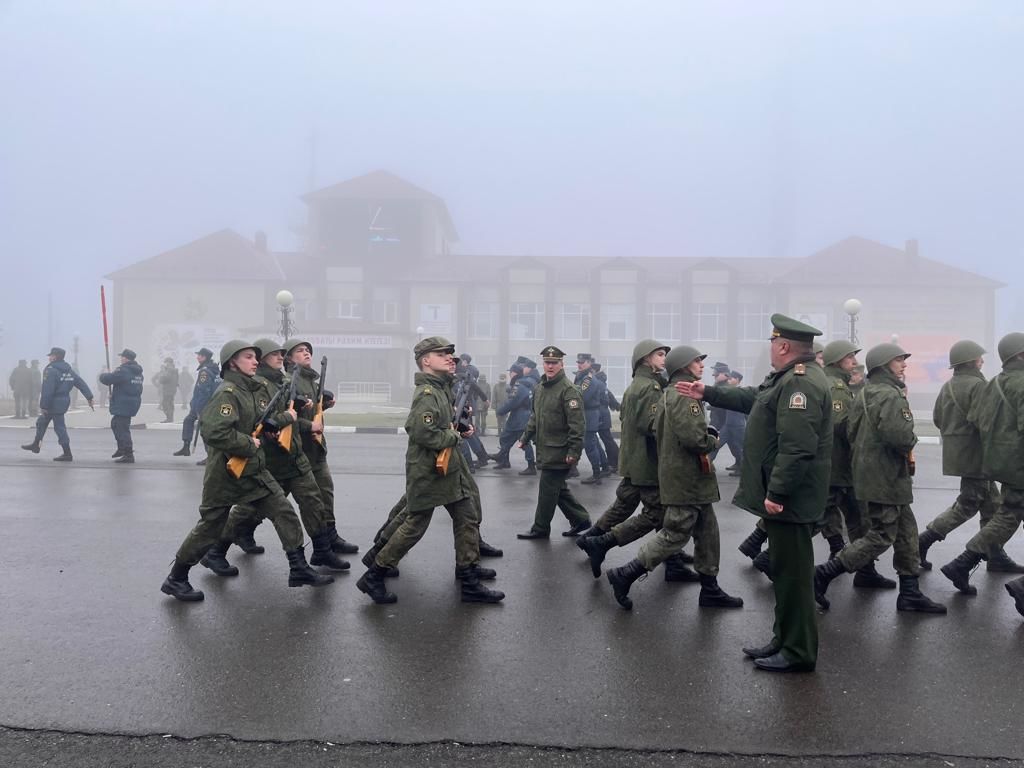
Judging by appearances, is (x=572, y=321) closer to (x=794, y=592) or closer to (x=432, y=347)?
(x=432, y=347)

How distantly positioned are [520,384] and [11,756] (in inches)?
385

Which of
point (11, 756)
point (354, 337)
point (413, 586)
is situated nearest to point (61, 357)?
point (413, 586)

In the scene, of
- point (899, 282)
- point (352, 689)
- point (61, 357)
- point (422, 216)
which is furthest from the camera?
point (422, 216)

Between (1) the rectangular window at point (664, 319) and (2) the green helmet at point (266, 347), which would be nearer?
(2) the green helmet at point (266, 347)

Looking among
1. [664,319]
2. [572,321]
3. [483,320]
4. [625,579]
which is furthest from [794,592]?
[664,319]

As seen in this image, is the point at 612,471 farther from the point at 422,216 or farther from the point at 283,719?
the point at 422,216

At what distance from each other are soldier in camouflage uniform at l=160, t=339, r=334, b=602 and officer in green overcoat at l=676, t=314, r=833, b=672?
3.11 meters

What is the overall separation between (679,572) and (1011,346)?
304 centimetres

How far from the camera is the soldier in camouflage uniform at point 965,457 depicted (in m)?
6.48

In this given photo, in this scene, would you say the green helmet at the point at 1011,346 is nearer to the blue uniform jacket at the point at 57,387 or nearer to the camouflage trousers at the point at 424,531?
the camouflage trousers at the point at 424,531

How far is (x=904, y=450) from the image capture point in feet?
18.5

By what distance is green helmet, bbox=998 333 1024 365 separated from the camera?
20.4 ft

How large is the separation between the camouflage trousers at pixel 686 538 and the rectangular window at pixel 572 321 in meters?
48.9

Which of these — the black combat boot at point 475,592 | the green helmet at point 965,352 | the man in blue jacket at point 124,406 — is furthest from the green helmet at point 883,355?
the man in blue jacket at point 124,406
